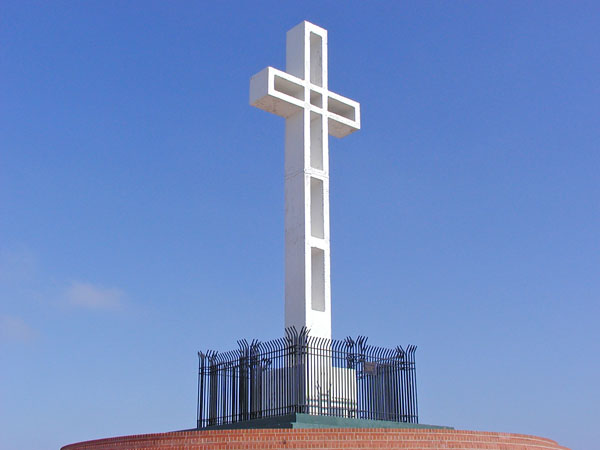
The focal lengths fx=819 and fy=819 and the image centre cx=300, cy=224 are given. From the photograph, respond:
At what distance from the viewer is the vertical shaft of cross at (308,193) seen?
645 inches

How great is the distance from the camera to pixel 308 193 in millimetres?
17047

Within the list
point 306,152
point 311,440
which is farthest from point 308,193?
point 311,440

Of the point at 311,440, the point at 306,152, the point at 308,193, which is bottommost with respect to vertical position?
the point at 311,440

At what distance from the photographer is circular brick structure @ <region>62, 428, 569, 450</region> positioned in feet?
39.7

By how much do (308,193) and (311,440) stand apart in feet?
20.3

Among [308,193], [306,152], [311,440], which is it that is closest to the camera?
[311,440]

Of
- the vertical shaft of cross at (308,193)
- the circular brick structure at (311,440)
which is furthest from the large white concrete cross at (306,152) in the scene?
the circular brick structure at (311,440)

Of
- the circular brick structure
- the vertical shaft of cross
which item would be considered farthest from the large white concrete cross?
the circular brick structure

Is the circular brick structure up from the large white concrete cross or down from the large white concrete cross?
down

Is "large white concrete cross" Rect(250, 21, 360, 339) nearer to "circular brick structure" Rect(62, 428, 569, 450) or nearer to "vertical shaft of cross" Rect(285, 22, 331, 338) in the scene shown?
"vertical shaft of cross" Rect(285, 22, 331, 338)

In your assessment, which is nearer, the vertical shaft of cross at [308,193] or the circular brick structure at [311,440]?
the circular brick structure at [311,440]

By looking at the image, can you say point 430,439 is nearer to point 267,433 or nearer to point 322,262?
point 267,433

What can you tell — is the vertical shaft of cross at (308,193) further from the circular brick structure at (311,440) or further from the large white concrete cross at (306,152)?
the circular brick structure at (311,440)

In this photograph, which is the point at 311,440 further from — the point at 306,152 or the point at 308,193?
the point at 306,152
